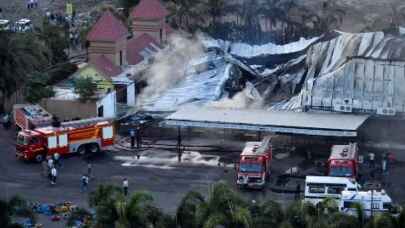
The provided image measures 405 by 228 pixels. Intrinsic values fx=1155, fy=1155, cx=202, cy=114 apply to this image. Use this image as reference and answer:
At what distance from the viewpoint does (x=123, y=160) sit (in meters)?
47.2

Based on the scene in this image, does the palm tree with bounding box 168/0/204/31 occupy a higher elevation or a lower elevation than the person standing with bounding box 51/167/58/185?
higher

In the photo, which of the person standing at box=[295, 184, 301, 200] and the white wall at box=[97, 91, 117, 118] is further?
the white wall at box=[97, 91, 117, 118]

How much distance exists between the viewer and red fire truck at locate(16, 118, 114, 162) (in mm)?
46281

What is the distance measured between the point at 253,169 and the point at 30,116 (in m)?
11.5

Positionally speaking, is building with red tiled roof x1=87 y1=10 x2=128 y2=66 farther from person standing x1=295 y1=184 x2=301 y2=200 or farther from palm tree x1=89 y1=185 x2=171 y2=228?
palm tree x1=89 y1=185 x2=171 y2=228

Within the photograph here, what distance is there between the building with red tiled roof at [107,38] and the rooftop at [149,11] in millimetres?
5060

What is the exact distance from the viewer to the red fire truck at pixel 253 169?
141ft

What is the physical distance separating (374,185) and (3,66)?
20.0m

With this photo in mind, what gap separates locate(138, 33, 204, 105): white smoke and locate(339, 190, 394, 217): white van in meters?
17.8

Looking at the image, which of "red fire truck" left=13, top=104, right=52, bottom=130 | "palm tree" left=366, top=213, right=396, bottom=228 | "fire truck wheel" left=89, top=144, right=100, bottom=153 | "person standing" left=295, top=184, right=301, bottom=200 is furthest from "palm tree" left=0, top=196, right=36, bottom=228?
"red fire truck" left=13, top=104, right=52, bottom=130

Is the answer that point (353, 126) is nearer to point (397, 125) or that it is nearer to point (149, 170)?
point (397, 125)

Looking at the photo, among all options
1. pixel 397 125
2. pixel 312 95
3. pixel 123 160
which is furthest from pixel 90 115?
pixel 397 125

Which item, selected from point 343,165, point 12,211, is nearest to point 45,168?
point 12,211

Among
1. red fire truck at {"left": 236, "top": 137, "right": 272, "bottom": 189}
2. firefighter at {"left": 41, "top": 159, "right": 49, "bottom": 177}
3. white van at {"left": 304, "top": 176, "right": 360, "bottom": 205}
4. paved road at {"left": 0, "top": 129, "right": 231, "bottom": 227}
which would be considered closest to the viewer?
white van at {"left": 304, "top": 176, "right": 360, "bottom": 205}
